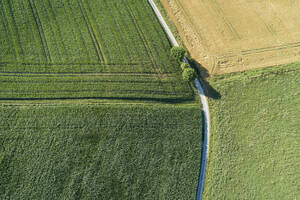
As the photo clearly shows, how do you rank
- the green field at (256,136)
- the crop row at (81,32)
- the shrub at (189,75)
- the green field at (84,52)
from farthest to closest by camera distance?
1. the crop row at (81,32)
2. the green field at (84,52)
3. the shrub at (189,75)
4. the green field at (256,136)

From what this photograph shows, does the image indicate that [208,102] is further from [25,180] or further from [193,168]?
[25,180]

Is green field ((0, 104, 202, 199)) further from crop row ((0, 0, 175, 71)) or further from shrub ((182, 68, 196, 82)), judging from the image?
crop row ((0, 0, 175, 71))

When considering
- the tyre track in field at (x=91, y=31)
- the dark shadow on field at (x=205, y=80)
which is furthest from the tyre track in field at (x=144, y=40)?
the tyre track in field at (x=91, y=31)

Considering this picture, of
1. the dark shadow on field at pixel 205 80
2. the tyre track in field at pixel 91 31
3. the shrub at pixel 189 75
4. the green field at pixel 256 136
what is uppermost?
the tyre track in field at pixel 91 31

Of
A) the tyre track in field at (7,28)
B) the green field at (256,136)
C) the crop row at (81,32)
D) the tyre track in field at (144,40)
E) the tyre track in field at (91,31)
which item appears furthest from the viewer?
the tyre track in field at (144,40)

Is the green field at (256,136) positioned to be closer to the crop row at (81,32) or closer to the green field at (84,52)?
the green field at (84,52)
